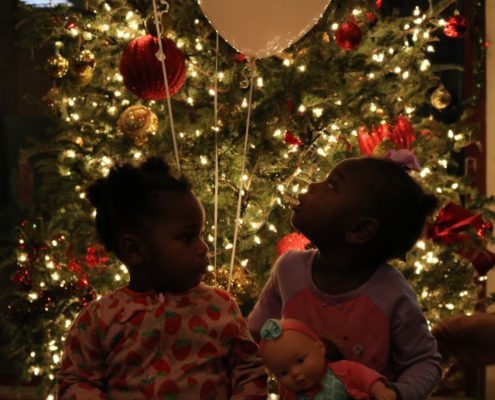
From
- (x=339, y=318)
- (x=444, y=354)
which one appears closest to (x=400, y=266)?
(x=444, y=354)

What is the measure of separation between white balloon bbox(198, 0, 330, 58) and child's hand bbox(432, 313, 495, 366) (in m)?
1.08

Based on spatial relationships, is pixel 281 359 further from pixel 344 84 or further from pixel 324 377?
pixel 344 84

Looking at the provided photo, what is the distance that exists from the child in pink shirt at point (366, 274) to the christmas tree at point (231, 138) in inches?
50.0

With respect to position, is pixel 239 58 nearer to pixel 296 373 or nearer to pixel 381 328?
pixel 381 328

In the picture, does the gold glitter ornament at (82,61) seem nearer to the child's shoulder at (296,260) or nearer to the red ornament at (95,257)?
the red ornament at (95,257)

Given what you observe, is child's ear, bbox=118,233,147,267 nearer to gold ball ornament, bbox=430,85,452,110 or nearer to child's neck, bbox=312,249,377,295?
child's neck, bbox=312,249,377,295

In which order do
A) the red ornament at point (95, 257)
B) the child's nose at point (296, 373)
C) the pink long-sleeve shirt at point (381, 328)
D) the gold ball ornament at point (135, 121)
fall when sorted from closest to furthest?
the child's nose at point (296, 373) < the pink long-sleeve shirt at point (381, 328) < the gold ball ornament at point (135, 121) < the red ornament at point (95, 257)

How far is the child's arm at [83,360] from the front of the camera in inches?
59.0

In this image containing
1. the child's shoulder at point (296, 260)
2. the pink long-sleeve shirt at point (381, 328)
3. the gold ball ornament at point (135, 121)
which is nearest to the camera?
the pink long-sleeve shirt at point (381, 328)

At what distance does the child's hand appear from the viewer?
5.30ft

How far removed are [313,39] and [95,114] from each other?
34.0 inches

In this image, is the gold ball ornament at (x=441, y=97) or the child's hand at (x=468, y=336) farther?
the gold ball ornament at (x=441, y=97)

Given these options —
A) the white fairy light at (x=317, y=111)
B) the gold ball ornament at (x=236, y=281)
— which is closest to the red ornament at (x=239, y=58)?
the white fairy light at (x=317, y=111)

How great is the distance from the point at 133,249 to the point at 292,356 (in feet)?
1.16
